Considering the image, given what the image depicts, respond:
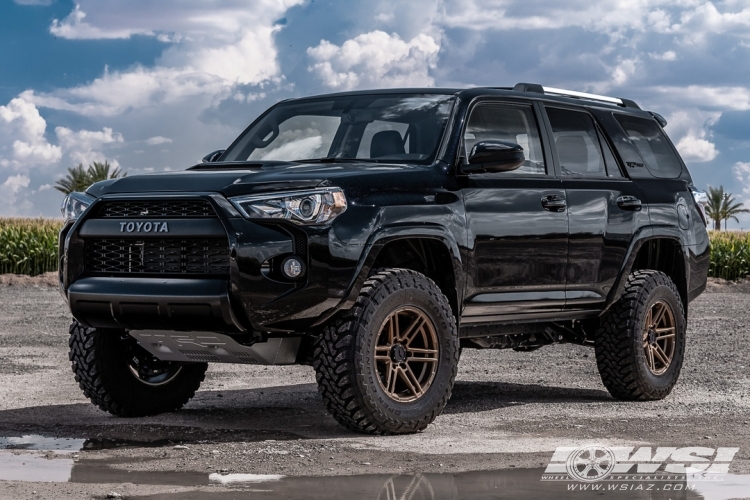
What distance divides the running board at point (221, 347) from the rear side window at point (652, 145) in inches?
158

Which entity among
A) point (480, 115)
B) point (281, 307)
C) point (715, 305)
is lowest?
point (715, 305)

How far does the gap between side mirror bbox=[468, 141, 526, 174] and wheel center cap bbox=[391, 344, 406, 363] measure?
1260 mm

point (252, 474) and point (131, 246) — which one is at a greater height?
point (131, 246)

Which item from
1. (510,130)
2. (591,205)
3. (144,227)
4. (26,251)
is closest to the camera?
(144,227)

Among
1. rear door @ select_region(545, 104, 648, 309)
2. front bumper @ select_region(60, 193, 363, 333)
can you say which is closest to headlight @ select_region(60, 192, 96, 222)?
front bumper @ select_region(60, 193, 363, 333)

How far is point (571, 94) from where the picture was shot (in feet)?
32.2

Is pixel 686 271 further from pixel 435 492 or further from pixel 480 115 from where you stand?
pixel 435 492

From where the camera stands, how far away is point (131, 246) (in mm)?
7367

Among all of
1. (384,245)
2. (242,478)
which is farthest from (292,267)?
(242,478)

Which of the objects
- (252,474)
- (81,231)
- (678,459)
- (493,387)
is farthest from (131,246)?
(493,387)

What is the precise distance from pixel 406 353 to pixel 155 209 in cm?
177

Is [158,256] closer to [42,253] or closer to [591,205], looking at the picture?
[591,205]

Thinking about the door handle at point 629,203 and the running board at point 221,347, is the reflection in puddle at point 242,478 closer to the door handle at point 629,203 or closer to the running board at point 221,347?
the running board at point 221,347

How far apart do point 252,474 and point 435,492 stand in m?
1.02
